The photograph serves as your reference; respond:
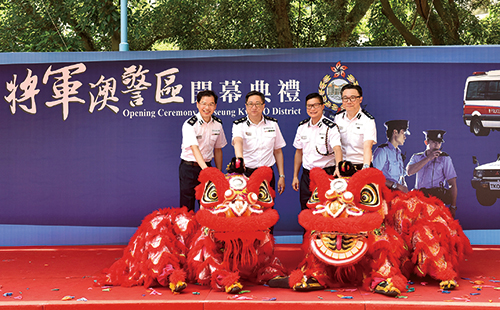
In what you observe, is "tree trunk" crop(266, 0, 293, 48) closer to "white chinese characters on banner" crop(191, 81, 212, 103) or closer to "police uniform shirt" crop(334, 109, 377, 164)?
"white chinese characters on banner" crop(191, 81, 212, 103)

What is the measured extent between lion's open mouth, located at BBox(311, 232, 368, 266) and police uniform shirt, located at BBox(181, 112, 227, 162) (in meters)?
1.57

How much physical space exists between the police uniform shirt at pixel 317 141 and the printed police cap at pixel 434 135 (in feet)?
5.27

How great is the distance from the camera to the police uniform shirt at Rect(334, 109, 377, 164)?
431 centimetres

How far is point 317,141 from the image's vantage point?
4.39 m

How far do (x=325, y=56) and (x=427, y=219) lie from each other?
2333 millimetres

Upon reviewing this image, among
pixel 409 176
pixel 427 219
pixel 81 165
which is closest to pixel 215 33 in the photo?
pixel 81 165

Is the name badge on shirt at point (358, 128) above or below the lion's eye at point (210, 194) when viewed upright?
above

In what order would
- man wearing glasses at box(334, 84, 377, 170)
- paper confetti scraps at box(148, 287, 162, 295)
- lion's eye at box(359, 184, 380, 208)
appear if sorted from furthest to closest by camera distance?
man wearing glasses at box(334, 84, 377, 170) → paper confetti scraps at box(148, 287, 162, 295) → lion's eye at box(359, 184, 380, 208)

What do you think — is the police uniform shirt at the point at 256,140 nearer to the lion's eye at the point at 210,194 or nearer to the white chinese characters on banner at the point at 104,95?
the lion's eye at the point at 210,194

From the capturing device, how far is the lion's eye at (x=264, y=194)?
3.78 metres

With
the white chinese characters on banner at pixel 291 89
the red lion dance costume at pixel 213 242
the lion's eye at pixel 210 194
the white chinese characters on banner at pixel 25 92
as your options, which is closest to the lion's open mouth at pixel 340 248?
the red lion dance costume at pixel 213 242

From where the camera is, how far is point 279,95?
549 centimetres

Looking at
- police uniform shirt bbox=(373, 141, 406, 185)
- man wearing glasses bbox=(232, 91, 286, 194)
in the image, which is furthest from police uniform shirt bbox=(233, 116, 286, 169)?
police uniform shirt bbox=(373, 141, 406, 185)

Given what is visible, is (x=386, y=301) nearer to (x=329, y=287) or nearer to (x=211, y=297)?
(x=329, y=287)
